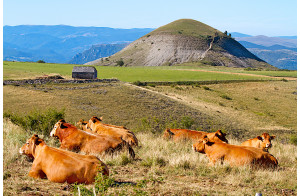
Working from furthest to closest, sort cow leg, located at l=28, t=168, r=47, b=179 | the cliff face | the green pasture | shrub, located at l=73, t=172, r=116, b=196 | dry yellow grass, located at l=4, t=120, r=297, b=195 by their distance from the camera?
1. the cliff face
2. the green pasture
3. cow leg, located at l=28, t=168, r=47, b=179
4. dry yellow grass, located at l=4, t=120, r=297, b=195
5. shrub, located at l=73, t=172, r=116, b=196

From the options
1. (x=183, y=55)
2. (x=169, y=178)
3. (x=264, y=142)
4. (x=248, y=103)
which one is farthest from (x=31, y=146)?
(x=183, y=55)

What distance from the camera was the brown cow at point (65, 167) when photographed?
824 cm

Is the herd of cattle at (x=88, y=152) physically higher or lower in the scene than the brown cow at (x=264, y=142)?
higher

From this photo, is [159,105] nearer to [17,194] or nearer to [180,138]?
[180,138]

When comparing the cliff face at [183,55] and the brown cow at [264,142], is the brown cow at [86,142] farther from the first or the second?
the cliff face at [183,55]

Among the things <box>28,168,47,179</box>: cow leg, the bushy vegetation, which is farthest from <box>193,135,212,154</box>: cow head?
the bushy vegetation

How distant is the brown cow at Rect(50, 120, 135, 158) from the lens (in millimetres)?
11195

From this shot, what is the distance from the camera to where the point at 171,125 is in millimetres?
30641

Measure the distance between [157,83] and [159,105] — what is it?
30.2 metres

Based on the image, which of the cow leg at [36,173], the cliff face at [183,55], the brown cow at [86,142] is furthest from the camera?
the cliff face at [183,55]

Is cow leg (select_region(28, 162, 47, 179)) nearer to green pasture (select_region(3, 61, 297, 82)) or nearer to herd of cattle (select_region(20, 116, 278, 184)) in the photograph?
herd of cattle (select_region(20, 116, 278, 184))

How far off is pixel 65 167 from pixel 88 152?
285 centimetres

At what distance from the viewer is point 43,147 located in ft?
30.2

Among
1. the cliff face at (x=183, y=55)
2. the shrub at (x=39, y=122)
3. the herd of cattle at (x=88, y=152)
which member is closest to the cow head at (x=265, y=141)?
the herd of cattle at (x=88, y=152)
